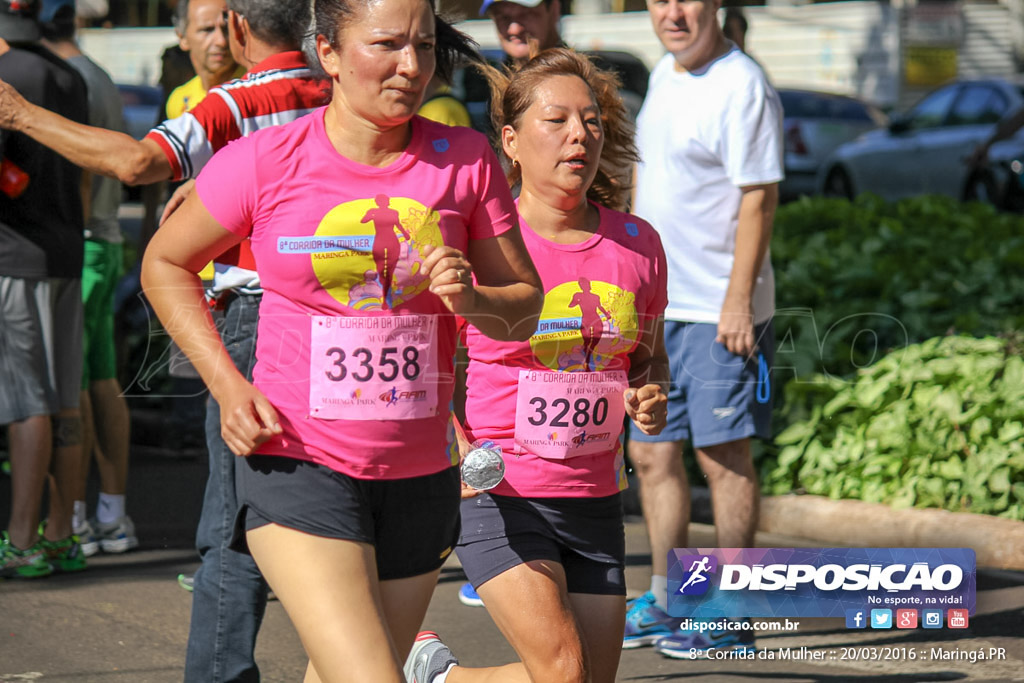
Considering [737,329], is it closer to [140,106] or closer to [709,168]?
[709,168]

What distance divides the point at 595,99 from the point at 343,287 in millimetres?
1200

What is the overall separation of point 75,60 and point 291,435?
13.0 feet

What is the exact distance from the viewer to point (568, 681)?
328 cm

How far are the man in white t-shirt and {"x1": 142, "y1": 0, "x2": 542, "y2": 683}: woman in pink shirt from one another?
1.94 metres

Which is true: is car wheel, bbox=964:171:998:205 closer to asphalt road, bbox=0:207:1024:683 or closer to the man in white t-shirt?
asphalt road, bbox=0:207:1024:683

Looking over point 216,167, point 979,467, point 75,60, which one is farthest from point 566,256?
point 75,60

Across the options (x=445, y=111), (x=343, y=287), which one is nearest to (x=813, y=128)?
(x=445, y=111)

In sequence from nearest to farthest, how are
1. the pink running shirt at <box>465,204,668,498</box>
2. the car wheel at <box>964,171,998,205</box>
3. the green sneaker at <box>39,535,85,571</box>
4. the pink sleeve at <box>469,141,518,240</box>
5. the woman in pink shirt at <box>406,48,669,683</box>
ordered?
the pink sleeve at <box>469,141,518,240</box> < the woman in pink shirt at <box>406,48,669,683</box> < the pink running shirt at <box>465,204,668,498</box> < the green sneaker at <box>39,535,85,571</box> < the car wheel at <box>964,171,998,205</box>

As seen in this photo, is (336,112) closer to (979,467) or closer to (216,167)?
(216,167)

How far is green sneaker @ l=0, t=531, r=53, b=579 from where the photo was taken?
218 inches

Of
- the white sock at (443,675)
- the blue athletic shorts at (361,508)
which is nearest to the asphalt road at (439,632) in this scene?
the white sock at (443,675)

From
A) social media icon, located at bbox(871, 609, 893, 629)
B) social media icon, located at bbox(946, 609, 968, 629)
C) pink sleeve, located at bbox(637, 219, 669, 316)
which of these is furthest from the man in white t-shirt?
pink sleeve, located at bbox(637, 219, 669, 316)

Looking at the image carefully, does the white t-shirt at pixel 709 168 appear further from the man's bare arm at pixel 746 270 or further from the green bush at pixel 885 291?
the green bush at pixel 885 291

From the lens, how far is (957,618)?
503cm
